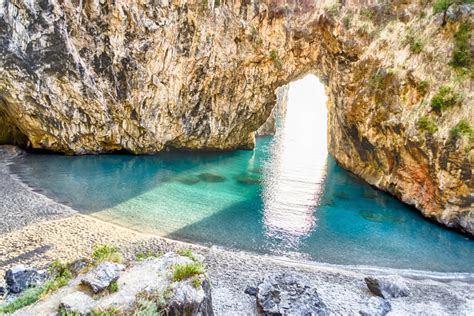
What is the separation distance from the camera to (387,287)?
1226cm

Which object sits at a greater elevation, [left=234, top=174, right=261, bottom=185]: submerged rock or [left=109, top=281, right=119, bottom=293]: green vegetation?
[left=109, top=281, right=119, bottom=293]: green vegetation

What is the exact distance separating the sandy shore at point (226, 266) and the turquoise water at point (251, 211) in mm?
1143

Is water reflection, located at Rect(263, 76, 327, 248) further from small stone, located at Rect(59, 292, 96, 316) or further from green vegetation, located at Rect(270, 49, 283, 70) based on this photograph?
small stone, located at Rect(59, 292, 96, 316)

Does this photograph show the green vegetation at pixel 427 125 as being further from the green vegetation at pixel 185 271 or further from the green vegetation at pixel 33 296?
the green vegetation at pixel 33 296

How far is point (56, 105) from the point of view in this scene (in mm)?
26875

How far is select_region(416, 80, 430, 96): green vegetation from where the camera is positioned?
20763mm

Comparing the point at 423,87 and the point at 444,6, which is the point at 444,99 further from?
the point at 444,6

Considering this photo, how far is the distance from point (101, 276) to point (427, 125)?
1995 centimetres

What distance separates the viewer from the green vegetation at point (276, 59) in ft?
102

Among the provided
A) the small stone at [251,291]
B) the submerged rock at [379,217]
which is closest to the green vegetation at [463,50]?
the submerged rock at [379,217]

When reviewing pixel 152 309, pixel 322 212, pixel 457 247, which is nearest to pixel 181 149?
pixel 322 212

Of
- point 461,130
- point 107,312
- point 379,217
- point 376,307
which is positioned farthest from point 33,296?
point 461,130

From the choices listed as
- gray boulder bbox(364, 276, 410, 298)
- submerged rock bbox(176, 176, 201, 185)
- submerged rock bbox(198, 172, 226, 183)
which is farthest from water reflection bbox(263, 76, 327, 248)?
submerged rock bbox(176, 176, 201, 185)

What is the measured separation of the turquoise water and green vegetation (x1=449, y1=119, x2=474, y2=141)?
5.45 meters
